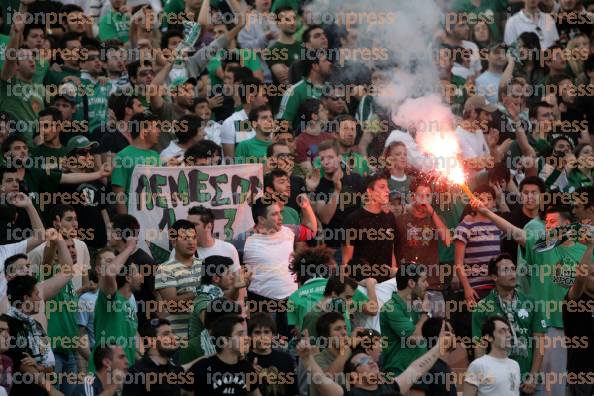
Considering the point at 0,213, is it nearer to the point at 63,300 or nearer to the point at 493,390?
the point at 63,300

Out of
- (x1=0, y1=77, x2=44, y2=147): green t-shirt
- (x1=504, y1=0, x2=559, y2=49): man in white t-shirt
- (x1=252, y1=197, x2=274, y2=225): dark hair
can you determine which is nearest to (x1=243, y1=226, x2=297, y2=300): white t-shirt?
(x1=252, y1=197, x2=274, y2=225): dark hair

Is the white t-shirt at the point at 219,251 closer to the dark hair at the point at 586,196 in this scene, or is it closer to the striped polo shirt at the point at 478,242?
the striped polo shirt at the point at 478,242

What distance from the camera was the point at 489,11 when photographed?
942 inches

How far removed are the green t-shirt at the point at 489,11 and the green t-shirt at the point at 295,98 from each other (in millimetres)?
3552

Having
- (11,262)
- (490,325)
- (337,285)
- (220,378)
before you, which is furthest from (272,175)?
(220,378)

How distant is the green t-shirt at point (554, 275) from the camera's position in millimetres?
17328

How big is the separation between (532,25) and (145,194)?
7.69 metres

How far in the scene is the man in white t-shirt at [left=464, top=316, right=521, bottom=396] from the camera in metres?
15.9

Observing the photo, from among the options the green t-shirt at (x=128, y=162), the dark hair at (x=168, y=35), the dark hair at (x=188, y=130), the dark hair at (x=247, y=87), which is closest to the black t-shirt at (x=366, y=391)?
the green t-shirt at (x=128, y=162)

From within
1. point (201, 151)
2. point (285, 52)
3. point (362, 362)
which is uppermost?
point (285, 52)

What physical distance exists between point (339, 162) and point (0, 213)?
378 cm

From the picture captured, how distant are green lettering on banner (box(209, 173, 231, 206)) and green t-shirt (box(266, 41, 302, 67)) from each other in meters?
3.87

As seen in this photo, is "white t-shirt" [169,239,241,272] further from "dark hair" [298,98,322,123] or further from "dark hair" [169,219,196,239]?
"dark hair" [298,98,322,123]

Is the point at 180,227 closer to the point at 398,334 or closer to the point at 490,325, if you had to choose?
the point at 398,334
